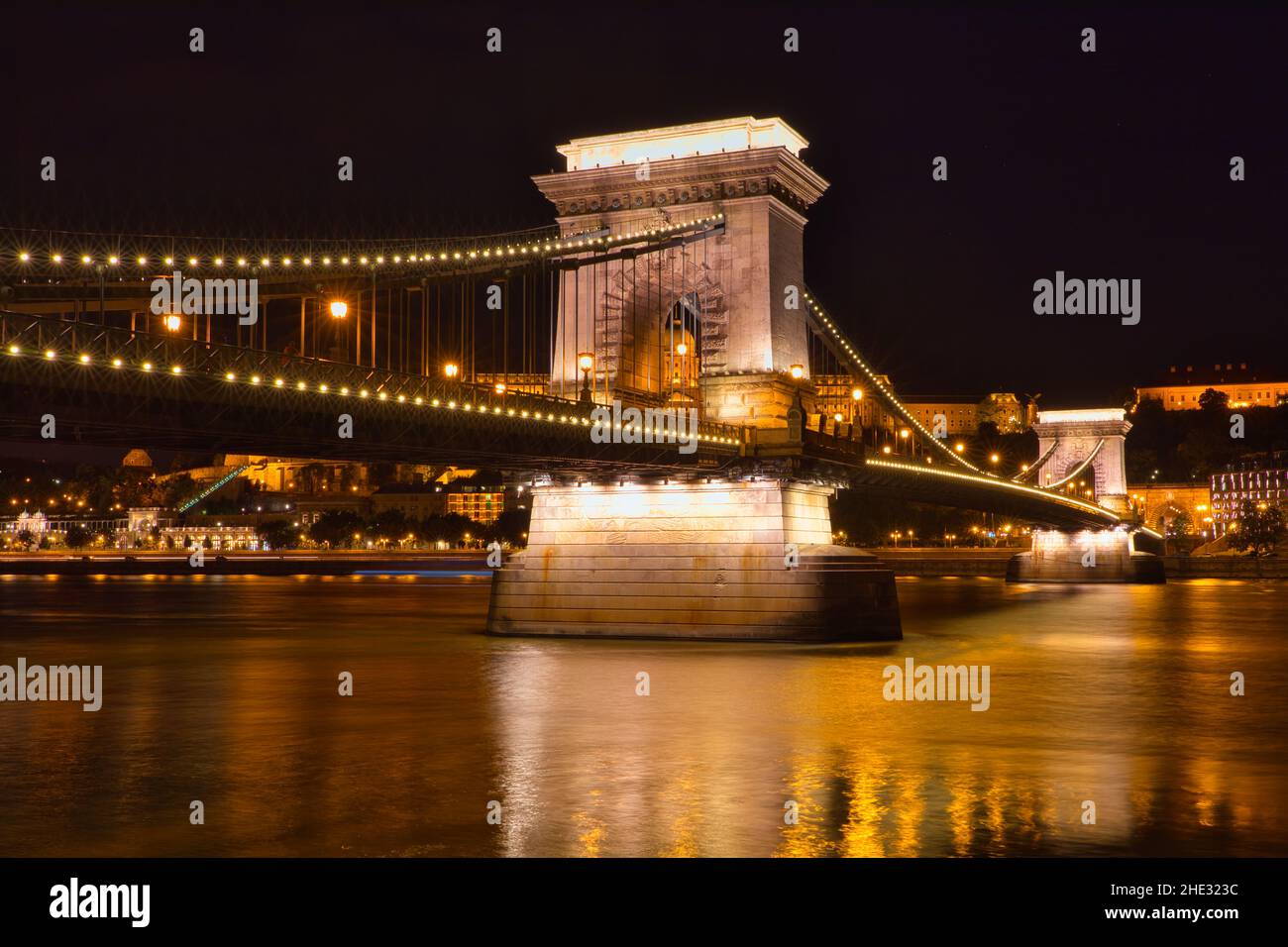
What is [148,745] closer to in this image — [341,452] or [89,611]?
[341,452]

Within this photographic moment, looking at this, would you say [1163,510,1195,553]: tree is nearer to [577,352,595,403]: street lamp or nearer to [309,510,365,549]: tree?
[309,510,365,549]: tree

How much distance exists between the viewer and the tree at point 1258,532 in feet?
398

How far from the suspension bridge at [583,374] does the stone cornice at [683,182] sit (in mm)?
68

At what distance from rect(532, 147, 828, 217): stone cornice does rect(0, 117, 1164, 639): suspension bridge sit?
7 cm

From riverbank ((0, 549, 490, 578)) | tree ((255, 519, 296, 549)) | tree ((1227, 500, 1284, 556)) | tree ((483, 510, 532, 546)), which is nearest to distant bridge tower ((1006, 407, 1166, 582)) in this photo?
tree ((1227, 500, 1284, 556))

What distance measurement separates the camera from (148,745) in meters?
21.3

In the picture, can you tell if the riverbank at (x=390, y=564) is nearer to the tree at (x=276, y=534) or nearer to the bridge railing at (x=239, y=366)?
the tree at (x=276, y=534)

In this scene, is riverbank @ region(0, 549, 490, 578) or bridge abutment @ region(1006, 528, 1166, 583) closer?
bridge abutment @ region(1006, 528, 1166, 583)

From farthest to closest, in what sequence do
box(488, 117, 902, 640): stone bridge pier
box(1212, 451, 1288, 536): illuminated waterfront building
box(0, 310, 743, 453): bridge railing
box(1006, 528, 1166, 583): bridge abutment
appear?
box(1212, 451, 1288, 536): illuminated waterfront building → box(1006, 528, 1166, 583): bridge abutment → box(488, 117, 902, 640): stone bridge pier → box(0, 310, 743, 453): bridge railing

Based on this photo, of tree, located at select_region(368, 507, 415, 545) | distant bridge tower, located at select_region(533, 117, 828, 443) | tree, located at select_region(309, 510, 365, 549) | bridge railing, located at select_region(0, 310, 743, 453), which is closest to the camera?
bridge railing, located at select_region(0, 310, 743, 453)

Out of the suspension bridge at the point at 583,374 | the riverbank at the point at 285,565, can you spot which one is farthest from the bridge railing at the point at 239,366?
the riverbank at the point at 285,565

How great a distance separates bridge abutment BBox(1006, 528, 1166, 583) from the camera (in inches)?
3750

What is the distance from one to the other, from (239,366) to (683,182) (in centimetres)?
2053
